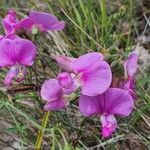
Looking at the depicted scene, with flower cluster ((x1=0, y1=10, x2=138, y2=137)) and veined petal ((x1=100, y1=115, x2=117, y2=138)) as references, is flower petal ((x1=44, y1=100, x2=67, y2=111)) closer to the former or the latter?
flower cluster ((x1=0, y1=10, x2=138, y2=137))

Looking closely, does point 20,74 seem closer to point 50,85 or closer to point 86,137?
point 50,85

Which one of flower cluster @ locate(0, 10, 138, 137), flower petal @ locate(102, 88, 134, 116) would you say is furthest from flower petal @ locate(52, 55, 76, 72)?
flower petal @ locate(102, 88, 134, 116)

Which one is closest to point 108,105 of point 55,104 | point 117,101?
point 117,101

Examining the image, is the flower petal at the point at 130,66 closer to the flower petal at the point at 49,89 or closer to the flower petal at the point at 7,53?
the flower petal at the point at 49,89

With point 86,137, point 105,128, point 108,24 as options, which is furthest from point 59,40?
point 105,128

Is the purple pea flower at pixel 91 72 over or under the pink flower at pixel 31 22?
under

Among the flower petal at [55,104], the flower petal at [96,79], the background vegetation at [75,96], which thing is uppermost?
the flower petal at [96,79]

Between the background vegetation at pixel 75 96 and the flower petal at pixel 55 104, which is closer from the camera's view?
the flower petal at pixel 55 104

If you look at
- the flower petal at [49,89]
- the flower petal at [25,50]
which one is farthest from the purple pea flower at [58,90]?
the flower petal at [25,50]
